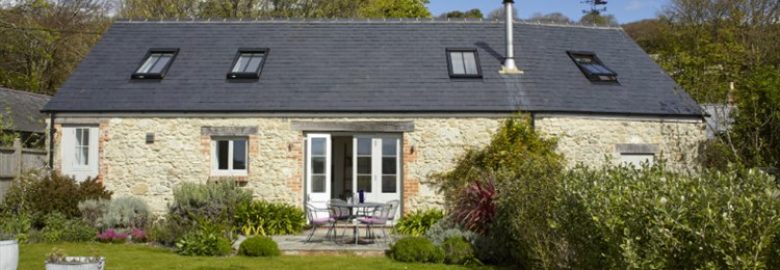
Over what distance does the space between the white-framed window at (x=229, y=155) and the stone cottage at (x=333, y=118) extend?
0.07 ft

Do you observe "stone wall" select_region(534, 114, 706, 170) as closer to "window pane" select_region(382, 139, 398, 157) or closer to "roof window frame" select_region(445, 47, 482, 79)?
"roof window frame" select_region(445, 47, 482, 79)

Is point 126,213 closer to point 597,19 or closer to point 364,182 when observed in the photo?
point 364,182

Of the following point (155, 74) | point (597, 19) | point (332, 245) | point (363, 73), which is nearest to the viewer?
point (332, 245)

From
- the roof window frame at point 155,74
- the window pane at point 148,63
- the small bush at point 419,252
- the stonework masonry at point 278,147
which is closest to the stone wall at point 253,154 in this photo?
the stonework masonry at point 278,147

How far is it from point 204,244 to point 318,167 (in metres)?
4.24

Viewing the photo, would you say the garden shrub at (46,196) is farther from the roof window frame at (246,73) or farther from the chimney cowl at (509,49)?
the chimney cowl at (509,49)

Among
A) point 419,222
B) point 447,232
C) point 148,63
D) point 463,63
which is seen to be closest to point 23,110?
point 148,63

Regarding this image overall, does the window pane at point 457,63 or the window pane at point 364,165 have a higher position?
the window pane at point 457,63

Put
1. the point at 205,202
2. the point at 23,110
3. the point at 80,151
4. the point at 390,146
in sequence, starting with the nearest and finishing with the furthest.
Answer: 1. the point at 205,202
2. the point at 390,146
3. the point at 80,151
4. the point at 23,110

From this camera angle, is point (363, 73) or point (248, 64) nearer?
point (363, 73)

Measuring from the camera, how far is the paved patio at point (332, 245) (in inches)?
472

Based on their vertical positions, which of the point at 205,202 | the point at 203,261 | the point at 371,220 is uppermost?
the point at 205,202

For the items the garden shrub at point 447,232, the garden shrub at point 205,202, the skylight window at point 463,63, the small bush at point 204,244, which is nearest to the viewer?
the garden shrub at point 447,232

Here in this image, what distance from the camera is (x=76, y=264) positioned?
8.28 m
